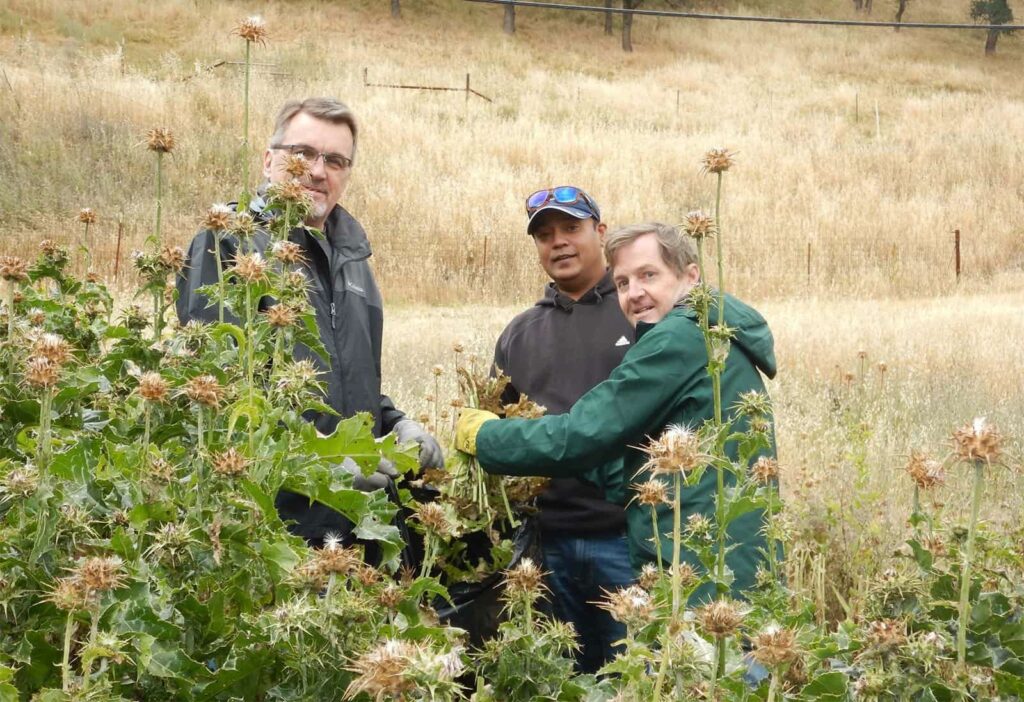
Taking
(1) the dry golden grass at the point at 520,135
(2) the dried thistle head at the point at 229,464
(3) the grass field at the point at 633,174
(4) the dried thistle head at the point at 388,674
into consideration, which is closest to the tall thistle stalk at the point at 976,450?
(4) the dried thistle head at the point at 388,674

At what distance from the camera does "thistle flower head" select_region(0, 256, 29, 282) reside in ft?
6.03

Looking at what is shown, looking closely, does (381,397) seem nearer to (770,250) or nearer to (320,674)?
(320,674)

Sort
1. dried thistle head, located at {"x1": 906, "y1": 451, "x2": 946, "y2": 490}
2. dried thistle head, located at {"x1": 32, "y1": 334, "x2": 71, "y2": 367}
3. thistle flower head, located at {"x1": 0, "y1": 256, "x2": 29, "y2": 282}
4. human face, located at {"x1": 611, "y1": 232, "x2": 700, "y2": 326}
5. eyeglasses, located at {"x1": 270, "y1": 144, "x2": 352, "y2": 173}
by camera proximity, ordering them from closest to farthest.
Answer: dried thistle head, located at {"x1": 32, "y1": 334, "x2": 71, "y2": 367}, dried thistle head, located at {"x1": 906, "y1": 451, "x2": 946, "y2": 490}, thistle flower head, located at {"x1": 0, "y1": 256, "x2": 29, "y2": 282}, human face, located at {"x1": 611, "y1": 232, "x2": 700, "y2": 326}, eyeglasses, located at {"x1": 270, "y1": 144, "x2": 352, "y2": 173}

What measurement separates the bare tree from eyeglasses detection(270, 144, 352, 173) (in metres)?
49.9

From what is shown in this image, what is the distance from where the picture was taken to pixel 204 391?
1.36m

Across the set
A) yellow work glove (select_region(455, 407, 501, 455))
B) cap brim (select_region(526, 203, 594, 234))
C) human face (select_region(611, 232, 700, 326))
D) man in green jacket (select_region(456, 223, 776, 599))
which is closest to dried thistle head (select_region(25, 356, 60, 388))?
man in green jacket (select_region(456, 223, 776, 599))

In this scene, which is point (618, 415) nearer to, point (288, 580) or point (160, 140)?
point (160, 140)

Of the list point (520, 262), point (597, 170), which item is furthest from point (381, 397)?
point (597, 170)

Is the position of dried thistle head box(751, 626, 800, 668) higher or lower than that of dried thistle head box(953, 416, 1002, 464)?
lower

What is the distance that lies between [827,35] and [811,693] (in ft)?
166

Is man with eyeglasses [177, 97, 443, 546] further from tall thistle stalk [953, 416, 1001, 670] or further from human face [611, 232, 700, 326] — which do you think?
tall thistle stalk [953, 416, 1001, 670]

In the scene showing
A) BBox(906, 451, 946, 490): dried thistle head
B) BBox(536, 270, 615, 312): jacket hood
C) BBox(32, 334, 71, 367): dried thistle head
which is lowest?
BBox(906, 451, 946, 490): dried thistle head

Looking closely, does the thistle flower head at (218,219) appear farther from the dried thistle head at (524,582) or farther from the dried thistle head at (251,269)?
the dried thistle head at (524,582)

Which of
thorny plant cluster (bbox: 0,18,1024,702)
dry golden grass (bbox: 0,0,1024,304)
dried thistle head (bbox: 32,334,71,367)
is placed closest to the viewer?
thorny plant cluster (bbox: 0,18,1024,702)
